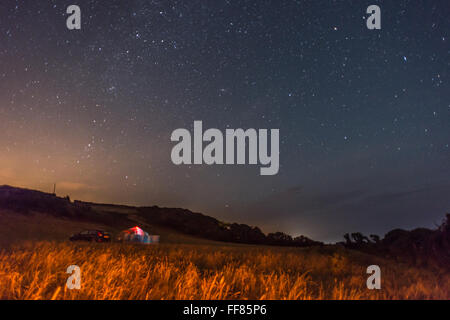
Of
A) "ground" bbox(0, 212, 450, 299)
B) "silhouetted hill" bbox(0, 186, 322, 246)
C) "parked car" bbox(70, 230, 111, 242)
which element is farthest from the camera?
"silhouetted hill" bbox(0, 186, 322, 246)

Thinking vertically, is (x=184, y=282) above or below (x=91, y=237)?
above

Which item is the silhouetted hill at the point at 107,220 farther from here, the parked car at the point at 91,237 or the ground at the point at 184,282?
the ground at the point at 184,282

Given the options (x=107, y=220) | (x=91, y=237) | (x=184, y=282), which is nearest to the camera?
(x=184, y=282)

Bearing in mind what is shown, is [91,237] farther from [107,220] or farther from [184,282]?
[184,282]

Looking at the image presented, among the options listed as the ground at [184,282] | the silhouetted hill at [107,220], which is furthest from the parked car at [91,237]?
the ground at [184,282]

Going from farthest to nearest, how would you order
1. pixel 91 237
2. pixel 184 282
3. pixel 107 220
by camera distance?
pixel 107 220 → pixel 91 237 → pixel 184 282

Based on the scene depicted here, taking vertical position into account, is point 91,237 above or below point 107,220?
below

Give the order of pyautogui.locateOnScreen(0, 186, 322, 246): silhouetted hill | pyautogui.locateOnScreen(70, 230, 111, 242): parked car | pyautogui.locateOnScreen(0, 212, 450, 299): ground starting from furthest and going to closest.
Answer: pyautogui.locateOnScreen(0, 186, 322, 246): silhouetted hill < pyautogui.locateOnScreen(70, 230, 111, 242): parked car < pyautogui.locateOnScreen(0, 212, 450, 299): ground

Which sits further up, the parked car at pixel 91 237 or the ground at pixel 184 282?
the ground at pixel 184 282

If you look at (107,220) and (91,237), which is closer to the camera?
(91,237)

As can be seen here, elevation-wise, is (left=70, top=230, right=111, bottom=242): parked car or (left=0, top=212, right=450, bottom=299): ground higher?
(left=0, top=212, right=450, bottom=299): ground

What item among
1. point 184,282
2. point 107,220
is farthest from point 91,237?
point 184,282

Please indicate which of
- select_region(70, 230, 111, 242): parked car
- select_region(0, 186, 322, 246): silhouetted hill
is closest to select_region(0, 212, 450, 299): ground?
select_region(70, 230, 111, 242): parked car

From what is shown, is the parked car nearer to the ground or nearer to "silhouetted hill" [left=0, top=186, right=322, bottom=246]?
"silhouetted hill" [left=0, top=186, right=322, bottom=246]
